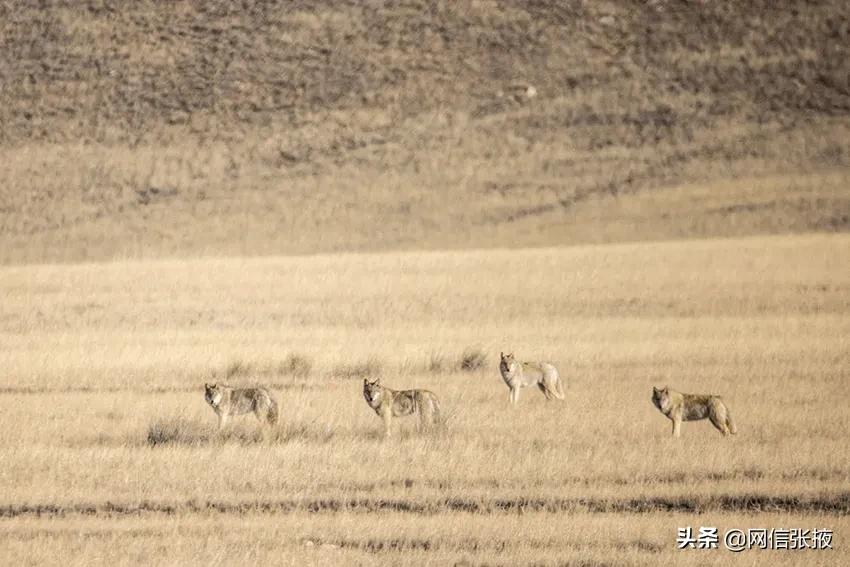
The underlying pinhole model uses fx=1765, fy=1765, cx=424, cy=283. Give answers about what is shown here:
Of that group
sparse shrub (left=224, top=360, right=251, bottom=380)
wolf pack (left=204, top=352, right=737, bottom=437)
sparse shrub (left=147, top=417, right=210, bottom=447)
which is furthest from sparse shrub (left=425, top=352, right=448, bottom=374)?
sparse shrub (left=147, top=417, right=210, bottom=447)

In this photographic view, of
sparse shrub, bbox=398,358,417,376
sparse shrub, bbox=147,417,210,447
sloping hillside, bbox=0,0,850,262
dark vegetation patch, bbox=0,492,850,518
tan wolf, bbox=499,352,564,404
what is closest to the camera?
dark vegetation patch, bbox=0,492,850,518

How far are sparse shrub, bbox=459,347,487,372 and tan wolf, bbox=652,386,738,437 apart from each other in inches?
209

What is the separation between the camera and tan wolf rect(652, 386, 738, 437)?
42.8 feet

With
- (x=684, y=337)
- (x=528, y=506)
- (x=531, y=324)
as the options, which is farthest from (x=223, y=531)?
(x=531, y=324)

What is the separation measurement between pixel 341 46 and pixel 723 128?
13978mm

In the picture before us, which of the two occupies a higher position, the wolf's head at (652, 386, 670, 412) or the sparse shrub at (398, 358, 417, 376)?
the sparse shrub at (398, 358, 417, 376)

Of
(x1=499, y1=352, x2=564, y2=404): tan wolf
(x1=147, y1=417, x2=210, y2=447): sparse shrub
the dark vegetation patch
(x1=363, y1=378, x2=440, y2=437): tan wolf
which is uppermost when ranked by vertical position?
(x1=499, y1=352, x2=564, y2=404): tan wolf

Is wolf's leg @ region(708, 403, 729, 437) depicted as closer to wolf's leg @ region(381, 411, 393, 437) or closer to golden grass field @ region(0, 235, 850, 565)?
golden grass field @ region(0, 235, 850, 565)

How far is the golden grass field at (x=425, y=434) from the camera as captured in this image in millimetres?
10180

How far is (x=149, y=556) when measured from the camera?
9719 millimetres

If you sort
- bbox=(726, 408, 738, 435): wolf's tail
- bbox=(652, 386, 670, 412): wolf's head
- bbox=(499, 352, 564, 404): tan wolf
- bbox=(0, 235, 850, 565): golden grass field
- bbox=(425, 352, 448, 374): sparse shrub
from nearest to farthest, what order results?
bbox=(0, 235, 850, 565): golden grass field
bbox=(652, 386, 670, 412): wolf's head
bbox=(726, 408, 738, 435): wolf's tail
bbox=(499, 352, 564, 404): tan wolf
bbox=(425, 352, 448, 374): sparse shrub

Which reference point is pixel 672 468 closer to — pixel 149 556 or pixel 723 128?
pixel 149 556

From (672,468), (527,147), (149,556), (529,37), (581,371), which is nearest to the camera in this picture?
(149,556)

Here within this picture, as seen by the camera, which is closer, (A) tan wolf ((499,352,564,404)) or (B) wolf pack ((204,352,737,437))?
(B) wolf pack ((204,352,737,437))
